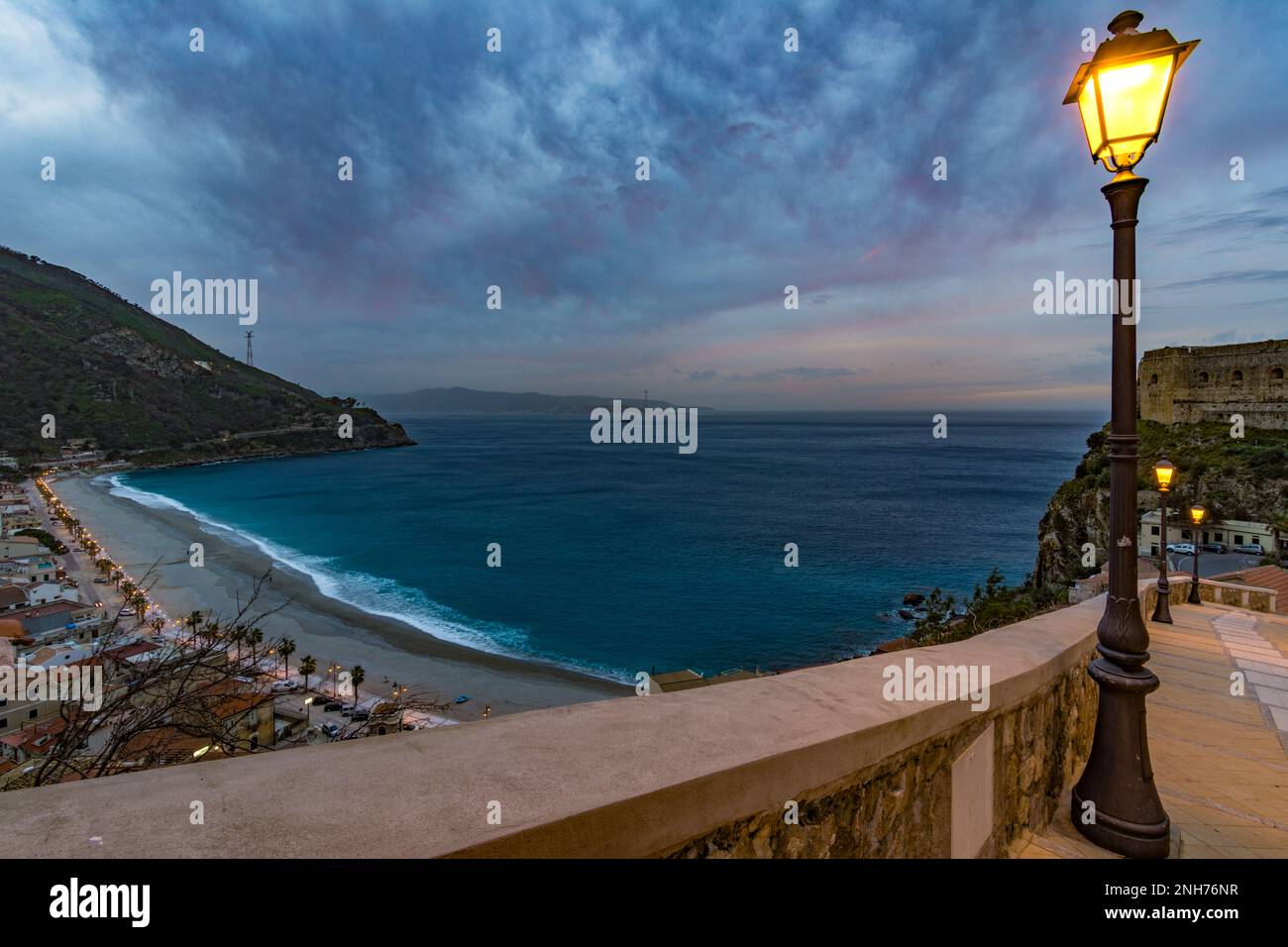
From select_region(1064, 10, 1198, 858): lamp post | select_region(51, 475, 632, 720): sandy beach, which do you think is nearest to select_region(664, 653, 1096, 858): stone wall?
select_region(1064, 10, 1198, 858): lamp post

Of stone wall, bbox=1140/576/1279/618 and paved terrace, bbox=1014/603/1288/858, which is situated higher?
paved terrace, bbox=1014/603/1288/858

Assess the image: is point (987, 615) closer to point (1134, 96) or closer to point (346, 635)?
point (1134, 96)

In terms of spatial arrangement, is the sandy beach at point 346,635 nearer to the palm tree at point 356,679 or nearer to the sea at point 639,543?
the palm tree at point 356,679

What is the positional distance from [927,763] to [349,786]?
6.75 ft

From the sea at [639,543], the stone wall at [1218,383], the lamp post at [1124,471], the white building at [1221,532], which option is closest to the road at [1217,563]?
the white building at [1221,532]

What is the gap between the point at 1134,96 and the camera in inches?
118

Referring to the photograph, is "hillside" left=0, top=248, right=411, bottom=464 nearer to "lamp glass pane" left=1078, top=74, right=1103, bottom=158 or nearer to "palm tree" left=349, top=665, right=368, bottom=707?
"palm tree" left=349, top=665, right=368, bottom=707

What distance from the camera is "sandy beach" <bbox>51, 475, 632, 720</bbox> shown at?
24297mm

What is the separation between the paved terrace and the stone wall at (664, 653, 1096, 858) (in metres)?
0.29

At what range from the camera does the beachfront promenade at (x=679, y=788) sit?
1254 mm

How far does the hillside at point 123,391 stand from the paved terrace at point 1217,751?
122m

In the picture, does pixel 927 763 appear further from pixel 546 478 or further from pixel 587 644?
pixel 546 478

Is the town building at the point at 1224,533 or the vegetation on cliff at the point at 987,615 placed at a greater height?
the town building at the point at 1224,533

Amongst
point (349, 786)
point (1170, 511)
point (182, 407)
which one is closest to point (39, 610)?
point (349, 786)
